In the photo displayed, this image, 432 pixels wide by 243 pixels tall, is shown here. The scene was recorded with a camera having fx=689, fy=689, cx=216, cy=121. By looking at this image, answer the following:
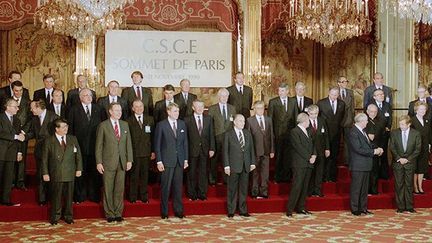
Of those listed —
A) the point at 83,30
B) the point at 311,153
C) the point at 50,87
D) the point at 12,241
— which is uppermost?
the point at 83,30

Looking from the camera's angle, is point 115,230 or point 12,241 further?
point 115,230

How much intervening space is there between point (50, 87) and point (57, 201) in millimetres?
1972

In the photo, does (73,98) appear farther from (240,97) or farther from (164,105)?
(240,97)

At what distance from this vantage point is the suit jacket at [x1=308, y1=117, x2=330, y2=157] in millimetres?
9508

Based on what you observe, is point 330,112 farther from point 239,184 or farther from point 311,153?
point 239,184

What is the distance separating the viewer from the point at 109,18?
387 inches

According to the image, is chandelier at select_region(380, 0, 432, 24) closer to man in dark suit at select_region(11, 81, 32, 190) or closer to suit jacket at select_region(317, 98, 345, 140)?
suit jacket at select_region(317, 98, 345, 140)

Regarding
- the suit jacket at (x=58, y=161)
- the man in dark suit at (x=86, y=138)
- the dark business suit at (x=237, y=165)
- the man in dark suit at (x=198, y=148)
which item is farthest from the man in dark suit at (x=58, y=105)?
the dark business suit at (x=237, y=165)

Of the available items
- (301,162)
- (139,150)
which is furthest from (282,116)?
(139,150)

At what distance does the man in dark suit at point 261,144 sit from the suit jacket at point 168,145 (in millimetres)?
1109

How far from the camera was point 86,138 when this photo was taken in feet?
30.0

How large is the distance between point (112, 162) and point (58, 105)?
1297mm

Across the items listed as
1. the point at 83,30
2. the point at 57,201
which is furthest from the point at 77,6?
the point at 57,201

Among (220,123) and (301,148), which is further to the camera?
(220,123)
